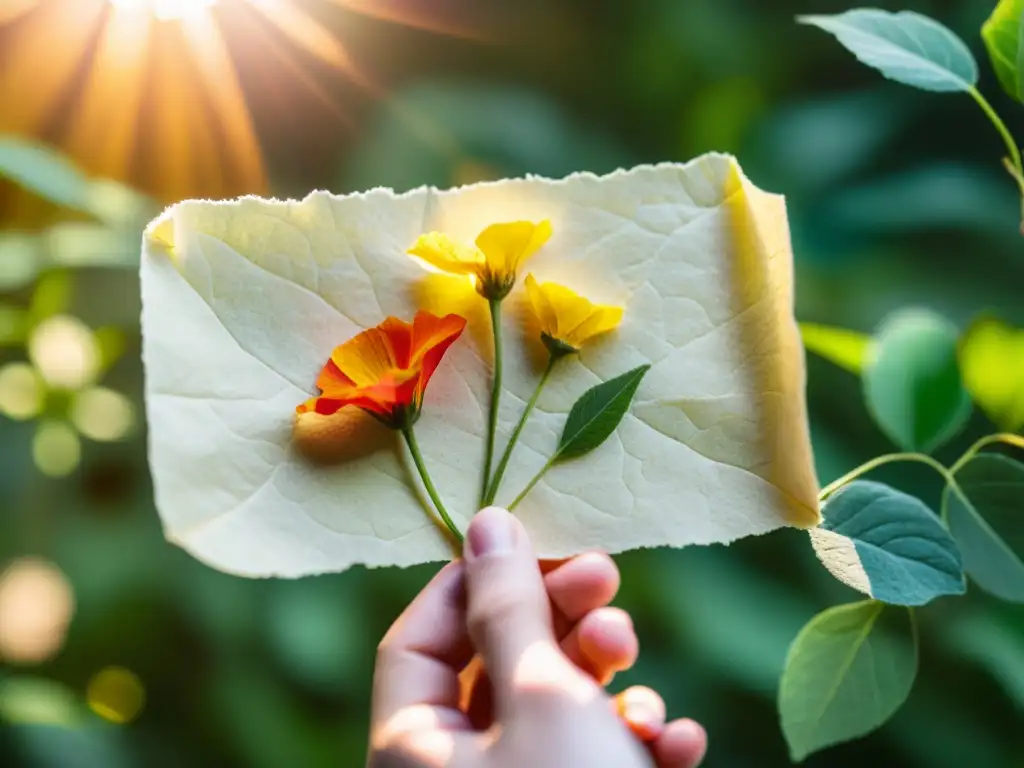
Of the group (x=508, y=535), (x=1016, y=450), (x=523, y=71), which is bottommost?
(x=1016, y=450)

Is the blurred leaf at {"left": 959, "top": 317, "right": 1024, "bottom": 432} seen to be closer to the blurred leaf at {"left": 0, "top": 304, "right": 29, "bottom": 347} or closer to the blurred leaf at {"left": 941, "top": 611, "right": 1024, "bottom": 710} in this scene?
the blurred leaf at {"left": 941, "top": 611, "right": 1024, "bottom": 710}

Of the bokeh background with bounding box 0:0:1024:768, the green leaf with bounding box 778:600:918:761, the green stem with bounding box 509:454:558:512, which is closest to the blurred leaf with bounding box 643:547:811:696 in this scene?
the bokeh background with bounding box 0:0:1024:768

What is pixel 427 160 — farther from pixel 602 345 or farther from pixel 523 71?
pixel 602 345

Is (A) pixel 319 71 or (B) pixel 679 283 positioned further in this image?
(A) pixel 319 71

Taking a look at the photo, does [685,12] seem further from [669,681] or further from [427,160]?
[669,681]

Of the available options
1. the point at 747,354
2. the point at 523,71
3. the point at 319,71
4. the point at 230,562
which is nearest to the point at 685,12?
the point at 523,71

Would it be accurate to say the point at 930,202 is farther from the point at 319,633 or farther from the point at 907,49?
the point at 319,633

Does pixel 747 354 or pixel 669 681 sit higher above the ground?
pixel 747 354

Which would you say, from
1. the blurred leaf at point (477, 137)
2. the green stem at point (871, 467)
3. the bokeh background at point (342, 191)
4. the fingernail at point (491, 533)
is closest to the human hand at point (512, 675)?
the fingernail at point (491, 533)
